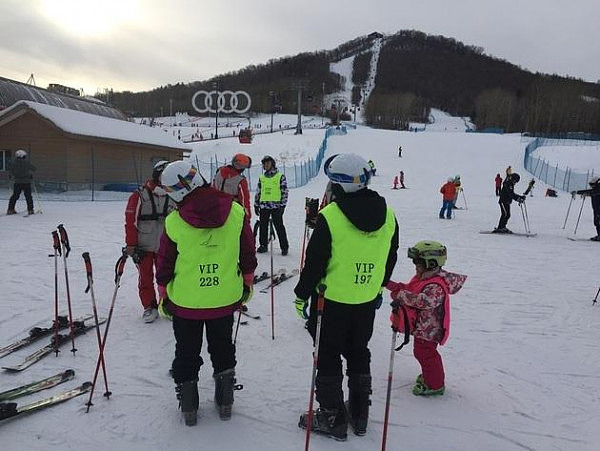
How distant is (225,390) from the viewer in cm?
336

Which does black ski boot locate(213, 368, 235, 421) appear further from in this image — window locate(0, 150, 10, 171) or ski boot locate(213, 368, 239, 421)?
window locate(0, 150, 10, 171)

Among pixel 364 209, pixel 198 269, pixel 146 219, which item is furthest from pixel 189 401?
pixel 146 219

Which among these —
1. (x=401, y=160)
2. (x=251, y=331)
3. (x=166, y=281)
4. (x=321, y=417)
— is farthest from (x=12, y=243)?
(x=401, y=160)

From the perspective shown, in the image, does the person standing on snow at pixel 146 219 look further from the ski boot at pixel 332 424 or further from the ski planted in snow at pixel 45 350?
the ski boot at pixel 332 424

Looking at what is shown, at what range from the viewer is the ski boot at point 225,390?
3348 millimetres

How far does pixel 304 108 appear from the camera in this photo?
13112 cm

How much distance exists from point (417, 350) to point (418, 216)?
499 inches

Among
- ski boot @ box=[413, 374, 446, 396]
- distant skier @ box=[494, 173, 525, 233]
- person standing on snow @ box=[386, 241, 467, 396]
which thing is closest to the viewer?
person standing on snow @ box=[386, 241, 467, 396]

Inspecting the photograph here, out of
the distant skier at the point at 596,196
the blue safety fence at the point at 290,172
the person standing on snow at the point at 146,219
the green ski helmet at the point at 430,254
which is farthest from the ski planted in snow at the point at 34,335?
the blue safety fence at the point at 290,172

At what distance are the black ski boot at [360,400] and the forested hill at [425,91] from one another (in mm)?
89169

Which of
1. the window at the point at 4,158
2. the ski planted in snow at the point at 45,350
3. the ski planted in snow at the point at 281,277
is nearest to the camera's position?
the ski planted in snow at the point at 45,350

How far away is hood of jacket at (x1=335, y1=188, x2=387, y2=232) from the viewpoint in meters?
2.95

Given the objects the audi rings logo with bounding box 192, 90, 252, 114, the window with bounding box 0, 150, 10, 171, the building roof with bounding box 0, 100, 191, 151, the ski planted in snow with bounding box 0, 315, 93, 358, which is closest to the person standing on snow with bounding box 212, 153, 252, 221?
the ski planted in snow with bounding box 0, 315, 93, 358

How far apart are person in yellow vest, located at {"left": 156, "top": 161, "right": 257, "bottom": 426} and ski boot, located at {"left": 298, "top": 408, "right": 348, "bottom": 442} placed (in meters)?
0.67
